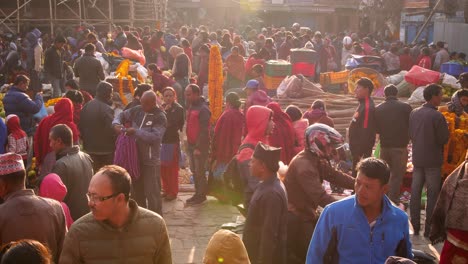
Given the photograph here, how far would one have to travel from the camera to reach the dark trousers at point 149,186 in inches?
344

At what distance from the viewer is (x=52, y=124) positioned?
827cm

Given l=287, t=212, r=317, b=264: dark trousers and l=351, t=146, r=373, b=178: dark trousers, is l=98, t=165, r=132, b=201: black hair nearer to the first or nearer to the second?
l=287, t=212, r=317, b=264: dark trousers

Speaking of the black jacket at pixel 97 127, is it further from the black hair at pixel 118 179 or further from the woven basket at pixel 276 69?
the woven basket at pixel 276 69

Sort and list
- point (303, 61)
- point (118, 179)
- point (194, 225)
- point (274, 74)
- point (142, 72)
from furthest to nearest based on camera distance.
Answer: point (303, 61)
point (274, 74)
point (142, 72)
point (194, 225)
point (118, 179)

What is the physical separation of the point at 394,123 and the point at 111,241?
593cm

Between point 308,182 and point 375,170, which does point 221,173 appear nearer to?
point 308,182

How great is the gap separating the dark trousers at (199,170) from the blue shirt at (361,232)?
5799 mm

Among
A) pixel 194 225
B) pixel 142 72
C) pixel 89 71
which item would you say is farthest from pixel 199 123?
pixel 142 72

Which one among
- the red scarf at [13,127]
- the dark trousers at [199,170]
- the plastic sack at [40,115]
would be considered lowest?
the dark trousers at [199,170]

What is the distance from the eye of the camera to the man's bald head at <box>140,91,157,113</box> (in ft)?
27.7

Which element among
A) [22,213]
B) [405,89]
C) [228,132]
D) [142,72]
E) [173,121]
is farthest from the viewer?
[405,89]

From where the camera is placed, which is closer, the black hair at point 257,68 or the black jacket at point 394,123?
the black jacket at point 394,123

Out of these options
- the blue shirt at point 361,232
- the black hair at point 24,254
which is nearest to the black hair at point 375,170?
the blue shirt at point 361,232

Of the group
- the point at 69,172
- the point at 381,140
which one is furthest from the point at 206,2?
the point at 69,172
